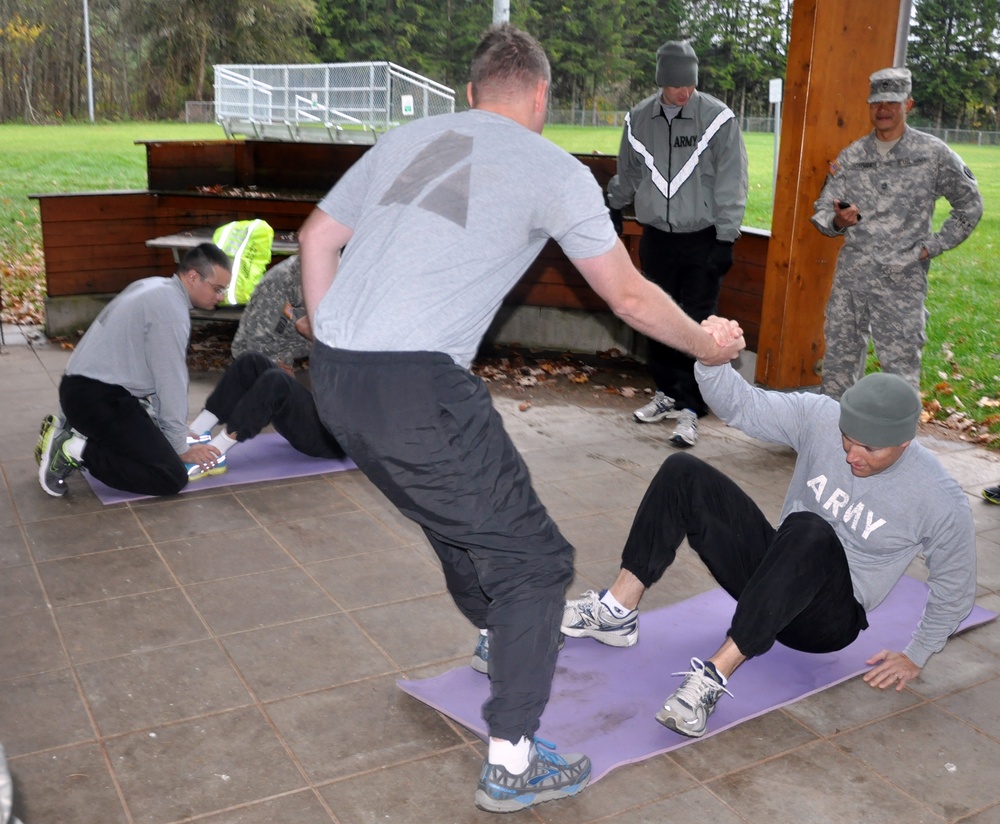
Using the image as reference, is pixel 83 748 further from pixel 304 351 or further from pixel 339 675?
pixel 304 351

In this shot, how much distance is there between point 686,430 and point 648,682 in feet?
10.5

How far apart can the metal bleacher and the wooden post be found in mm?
14852

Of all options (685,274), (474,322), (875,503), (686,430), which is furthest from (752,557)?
(685,274)

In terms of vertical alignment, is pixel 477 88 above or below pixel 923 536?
above

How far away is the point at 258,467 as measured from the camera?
5.96 m

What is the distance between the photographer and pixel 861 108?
686 cm

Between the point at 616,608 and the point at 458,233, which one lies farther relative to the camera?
the point at 616,608

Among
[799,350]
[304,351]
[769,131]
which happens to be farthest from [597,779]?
[769,131]

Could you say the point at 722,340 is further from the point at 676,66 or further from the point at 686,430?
the point at 676,66

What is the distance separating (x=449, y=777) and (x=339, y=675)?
0.72m

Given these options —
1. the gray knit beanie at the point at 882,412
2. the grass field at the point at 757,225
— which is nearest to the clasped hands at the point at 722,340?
the gray knit beanie at the point at 882,412

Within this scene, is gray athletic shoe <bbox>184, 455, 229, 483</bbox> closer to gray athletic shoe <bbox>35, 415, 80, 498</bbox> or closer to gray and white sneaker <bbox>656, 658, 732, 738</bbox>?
gray athletic shoe <bbox>35, 415, 80, 498</bbox>

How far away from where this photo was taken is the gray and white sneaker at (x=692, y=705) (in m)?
3.29

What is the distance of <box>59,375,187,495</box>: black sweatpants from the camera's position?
5285 millimetres
